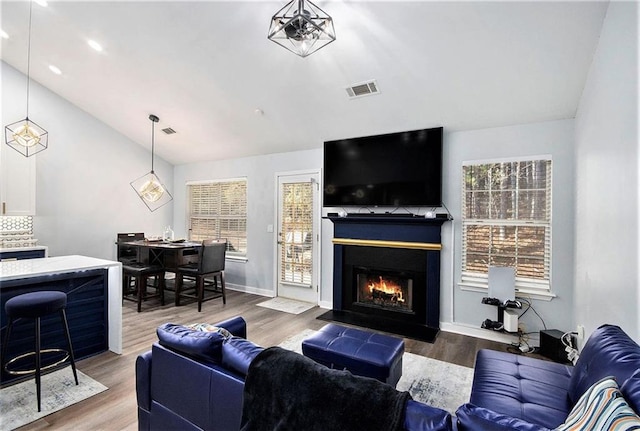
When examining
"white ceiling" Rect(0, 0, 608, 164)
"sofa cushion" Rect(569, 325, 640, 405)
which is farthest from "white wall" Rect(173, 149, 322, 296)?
"sofa cushion" Rect(569, 325, 640, 405)

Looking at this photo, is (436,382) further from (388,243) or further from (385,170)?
(385,170)

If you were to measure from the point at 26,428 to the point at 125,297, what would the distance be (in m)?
3.24

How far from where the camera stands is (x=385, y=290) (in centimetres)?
431

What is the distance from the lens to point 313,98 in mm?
3826

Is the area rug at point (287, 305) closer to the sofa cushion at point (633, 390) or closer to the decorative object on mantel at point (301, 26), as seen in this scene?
the decorative object on mantel at point (301, 26)

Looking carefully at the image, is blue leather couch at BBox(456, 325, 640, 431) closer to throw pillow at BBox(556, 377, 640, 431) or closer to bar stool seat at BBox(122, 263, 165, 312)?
throw pillow at BBox(556, 377, 640, 431)

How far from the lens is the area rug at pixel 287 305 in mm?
4609

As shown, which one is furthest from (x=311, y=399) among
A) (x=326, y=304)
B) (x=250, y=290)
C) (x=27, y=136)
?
(x=250, y=290)

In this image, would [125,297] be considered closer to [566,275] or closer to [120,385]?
[120,385]

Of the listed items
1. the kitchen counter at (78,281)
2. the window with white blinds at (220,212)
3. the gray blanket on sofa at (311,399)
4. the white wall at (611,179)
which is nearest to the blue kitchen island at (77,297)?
the kitchen counter at (78,281)

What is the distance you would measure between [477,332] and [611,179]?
2.41 metres

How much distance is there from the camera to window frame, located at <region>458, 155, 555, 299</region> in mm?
3354

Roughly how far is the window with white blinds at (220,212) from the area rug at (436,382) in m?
3.80

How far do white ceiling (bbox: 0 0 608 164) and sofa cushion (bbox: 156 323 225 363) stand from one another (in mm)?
2715
